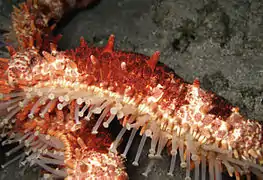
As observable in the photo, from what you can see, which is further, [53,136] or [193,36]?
[193,36]

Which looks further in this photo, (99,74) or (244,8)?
(244,8)

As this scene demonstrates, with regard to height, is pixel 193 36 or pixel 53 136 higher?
pixel 193 36

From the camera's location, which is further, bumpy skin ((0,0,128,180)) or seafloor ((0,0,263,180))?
seafloor ((0,0,263,180))

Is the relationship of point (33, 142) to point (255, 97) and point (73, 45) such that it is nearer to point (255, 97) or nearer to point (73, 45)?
point (73, 45)

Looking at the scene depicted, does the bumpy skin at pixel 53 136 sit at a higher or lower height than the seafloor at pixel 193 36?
lower

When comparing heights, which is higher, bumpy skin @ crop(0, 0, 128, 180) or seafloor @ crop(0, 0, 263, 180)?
seafloor @ crop(0, 0, 263, 180)

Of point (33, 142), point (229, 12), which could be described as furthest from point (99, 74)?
point (229, 12)

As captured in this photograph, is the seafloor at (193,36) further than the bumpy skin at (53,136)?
Yes

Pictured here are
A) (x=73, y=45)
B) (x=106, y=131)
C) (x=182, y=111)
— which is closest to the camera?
(x=182, y=111)
